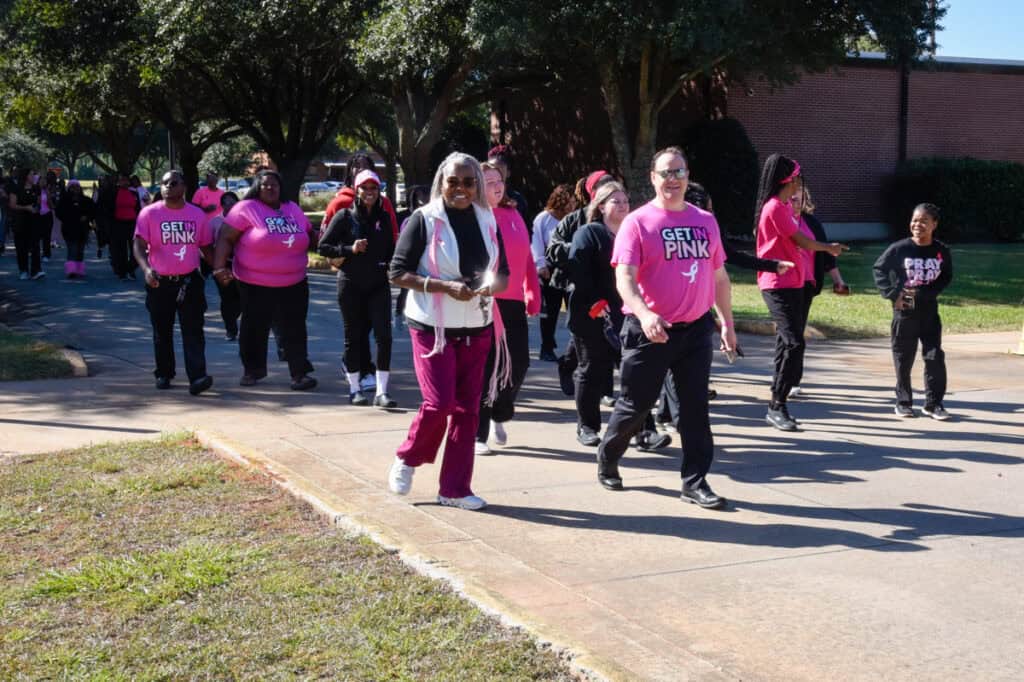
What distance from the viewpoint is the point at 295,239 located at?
31.3 feet

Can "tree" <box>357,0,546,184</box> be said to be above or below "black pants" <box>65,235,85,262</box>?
above

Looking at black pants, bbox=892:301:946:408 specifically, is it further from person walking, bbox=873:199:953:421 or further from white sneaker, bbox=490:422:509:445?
white sneaker, bbox=490:422:509:445

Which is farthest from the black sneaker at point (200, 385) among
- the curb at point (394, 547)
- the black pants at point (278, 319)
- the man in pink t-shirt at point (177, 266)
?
the curb at point (394, 547)

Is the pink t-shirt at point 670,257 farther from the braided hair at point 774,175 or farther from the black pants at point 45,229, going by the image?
the black pants at point 45,229

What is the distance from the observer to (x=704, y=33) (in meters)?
20.3

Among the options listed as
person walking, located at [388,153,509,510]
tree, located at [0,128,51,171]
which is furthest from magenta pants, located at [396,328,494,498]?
tree, located at [0,128,51,171]

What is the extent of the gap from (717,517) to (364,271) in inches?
154

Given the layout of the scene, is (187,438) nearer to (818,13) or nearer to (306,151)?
(818,13)

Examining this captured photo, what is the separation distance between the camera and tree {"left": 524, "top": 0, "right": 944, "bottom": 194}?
20.7m

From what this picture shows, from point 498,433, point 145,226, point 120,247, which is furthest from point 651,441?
point 120,247

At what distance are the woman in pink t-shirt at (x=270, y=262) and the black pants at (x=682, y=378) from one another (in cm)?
403

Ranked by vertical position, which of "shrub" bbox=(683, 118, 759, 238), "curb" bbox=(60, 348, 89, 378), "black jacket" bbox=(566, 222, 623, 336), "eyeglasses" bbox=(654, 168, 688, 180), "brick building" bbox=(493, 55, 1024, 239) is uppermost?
"brick building" bbox=(493, 55, 1024, 239)

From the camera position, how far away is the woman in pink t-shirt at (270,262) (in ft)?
31.1

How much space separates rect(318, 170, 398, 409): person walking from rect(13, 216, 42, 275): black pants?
461 inches
